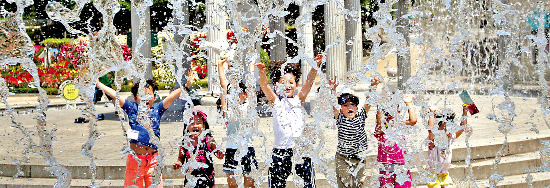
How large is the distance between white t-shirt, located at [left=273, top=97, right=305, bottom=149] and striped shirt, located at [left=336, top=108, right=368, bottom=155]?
46cm

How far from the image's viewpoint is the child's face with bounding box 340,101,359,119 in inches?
219

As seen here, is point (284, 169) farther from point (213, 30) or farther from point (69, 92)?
point (69, 92)

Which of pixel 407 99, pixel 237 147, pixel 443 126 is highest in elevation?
pixel 407 99

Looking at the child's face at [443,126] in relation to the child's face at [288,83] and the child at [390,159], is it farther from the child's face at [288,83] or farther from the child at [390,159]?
the child's face at [288,83]

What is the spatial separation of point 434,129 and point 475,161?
5.52 ft

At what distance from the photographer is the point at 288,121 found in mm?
5230

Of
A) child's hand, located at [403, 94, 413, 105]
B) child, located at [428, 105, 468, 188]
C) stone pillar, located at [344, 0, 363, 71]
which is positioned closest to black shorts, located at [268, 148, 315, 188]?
child's hand, located at [403, 94, 413, 105]

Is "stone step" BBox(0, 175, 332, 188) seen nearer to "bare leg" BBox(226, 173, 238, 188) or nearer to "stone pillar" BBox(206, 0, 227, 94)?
"bare leg" BBox(226, 173, 238, 188)

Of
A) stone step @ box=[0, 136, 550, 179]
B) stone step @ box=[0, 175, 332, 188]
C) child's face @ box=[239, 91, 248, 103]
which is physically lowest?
stone step @ box=[0, 175, 332, 188]

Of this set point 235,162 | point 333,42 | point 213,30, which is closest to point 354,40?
point 333,42

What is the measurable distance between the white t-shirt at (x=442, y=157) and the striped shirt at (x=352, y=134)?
0.85 metres

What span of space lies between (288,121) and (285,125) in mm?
42

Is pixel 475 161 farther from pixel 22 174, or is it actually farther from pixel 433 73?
pixel 433 73

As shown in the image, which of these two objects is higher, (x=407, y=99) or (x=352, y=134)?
(x=407, y=99)
